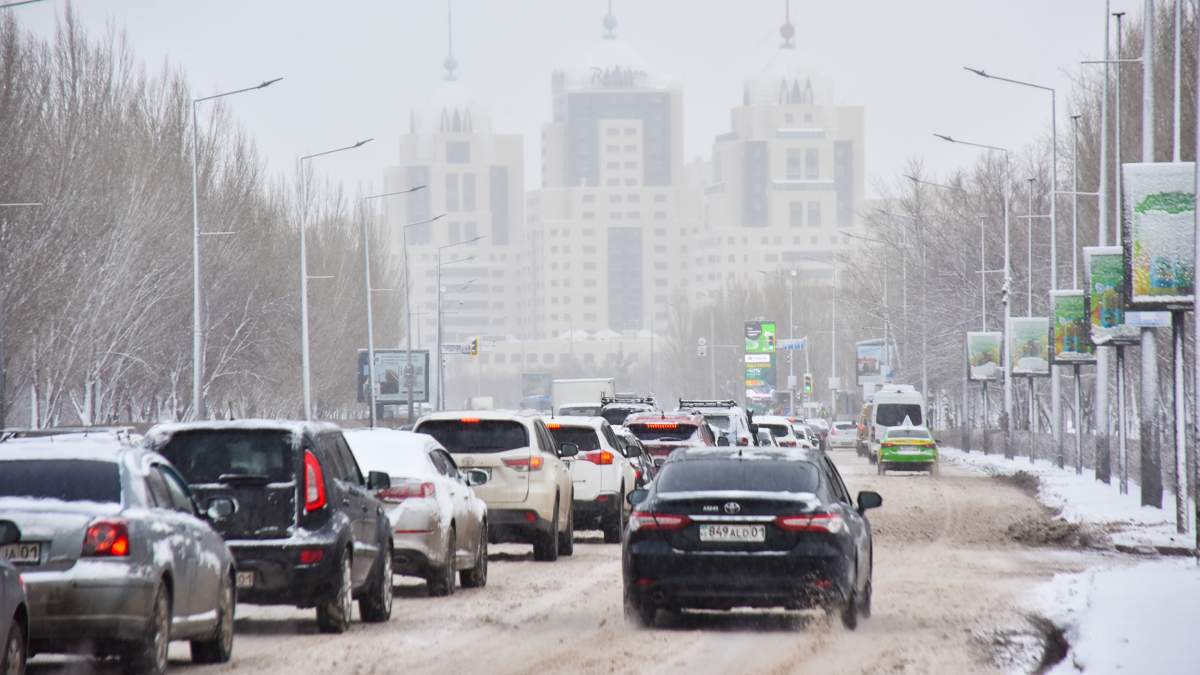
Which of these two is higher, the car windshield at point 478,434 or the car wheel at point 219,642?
the car windshield at point 478,434

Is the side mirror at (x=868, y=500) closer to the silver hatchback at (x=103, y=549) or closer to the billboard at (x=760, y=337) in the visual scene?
the silver hatchback at (x=103, y=549)

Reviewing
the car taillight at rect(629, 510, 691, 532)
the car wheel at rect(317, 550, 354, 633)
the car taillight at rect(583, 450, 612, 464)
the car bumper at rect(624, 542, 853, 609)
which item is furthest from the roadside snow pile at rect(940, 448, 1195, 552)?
the car wheel at rect(317, 550, 354, 633)

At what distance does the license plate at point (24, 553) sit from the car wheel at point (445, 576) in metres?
7.07

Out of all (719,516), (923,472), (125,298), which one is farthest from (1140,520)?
(125,298)

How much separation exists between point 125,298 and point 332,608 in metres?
52.9

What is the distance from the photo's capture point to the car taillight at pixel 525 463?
23.3 meters

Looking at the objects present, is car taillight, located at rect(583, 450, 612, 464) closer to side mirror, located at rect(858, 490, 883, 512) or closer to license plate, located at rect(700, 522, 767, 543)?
side mirror, located at rect(858, 490, 883, 512)

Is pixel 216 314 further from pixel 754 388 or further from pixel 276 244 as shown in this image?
pixel 754 388

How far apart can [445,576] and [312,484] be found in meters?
3.73

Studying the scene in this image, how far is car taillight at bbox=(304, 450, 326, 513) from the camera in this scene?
15.4m

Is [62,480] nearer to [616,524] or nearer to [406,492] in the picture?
[406,492]

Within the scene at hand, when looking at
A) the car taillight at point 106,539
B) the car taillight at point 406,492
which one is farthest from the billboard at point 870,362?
the car taillight at point 106,539

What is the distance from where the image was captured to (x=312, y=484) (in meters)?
15.4

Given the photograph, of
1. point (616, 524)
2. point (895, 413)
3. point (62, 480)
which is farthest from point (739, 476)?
point (895, 413)
